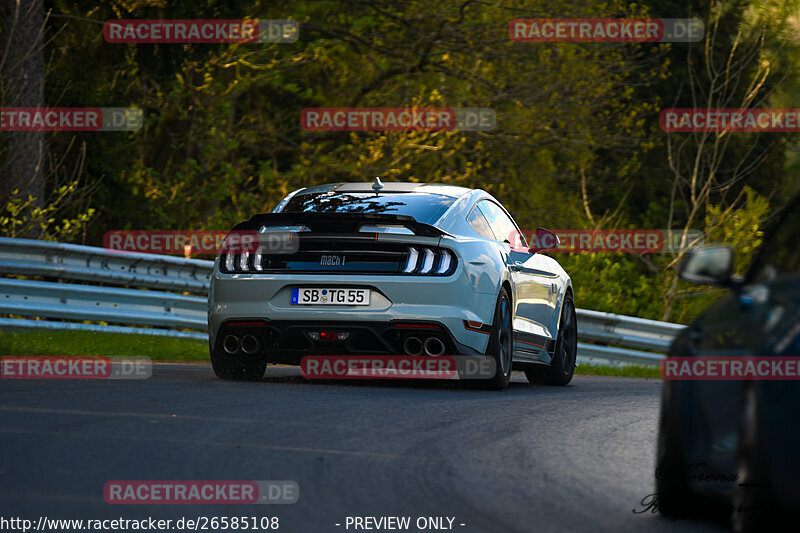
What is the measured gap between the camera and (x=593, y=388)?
11438 mm

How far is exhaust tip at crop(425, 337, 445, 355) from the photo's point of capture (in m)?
9.39

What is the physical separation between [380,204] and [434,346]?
4.13ft

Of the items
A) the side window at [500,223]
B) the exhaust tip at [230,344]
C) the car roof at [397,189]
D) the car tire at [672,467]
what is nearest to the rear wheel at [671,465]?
the car tire at [672,467]

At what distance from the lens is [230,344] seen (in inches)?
384

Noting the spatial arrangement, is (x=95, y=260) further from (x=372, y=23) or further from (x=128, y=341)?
(x=372, y=23)

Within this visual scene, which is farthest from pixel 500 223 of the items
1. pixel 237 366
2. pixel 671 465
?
pixel 671 465

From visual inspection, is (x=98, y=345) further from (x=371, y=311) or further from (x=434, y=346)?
(x=434, y=346)

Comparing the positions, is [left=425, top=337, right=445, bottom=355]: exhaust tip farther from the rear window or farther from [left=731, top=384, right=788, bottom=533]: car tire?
[left=731, top=384, right=788, bottom=533]: car tire

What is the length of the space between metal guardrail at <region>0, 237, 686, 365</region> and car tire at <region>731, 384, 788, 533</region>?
31.5 feet

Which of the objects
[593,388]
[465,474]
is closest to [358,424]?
[465,474]

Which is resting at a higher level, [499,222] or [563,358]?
[499,222]

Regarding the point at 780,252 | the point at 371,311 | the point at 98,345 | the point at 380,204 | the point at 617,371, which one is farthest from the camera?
the point at 617,371

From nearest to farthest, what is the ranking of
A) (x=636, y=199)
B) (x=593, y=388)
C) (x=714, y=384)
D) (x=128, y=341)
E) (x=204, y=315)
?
Answer: (x=714, y=384)
(x=593, y=388)
(x=128, y=341)
(x=204, y=315)
(x=636, y=199)

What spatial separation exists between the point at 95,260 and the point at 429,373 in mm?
4958
